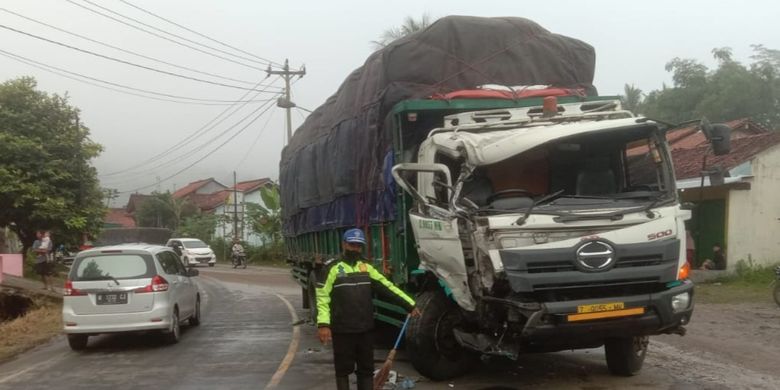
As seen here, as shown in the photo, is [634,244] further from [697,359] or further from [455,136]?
[697,359]

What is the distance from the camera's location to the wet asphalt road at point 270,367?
759 centimetres

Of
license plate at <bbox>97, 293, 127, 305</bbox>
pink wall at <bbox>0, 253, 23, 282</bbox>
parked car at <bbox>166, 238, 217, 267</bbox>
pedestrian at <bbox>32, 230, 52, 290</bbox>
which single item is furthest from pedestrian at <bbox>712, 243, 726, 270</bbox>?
parked car at <bbox>166, 238, 217, 267</bbox>

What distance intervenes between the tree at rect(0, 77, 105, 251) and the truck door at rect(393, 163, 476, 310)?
1842 centimetres

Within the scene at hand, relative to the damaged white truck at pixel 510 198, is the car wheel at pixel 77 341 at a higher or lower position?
lower

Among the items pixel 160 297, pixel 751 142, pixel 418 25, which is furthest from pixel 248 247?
pixel 160 297

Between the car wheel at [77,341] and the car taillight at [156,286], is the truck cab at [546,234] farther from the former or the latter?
the car wheel at [77,341]

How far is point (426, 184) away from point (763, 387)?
3.80 metres

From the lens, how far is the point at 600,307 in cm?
633

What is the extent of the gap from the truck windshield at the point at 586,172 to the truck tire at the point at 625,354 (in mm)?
1527

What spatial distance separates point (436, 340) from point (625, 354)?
1962 millimetres

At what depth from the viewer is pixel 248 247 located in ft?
154

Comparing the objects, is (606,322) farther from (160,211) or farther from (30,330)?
(160,211)

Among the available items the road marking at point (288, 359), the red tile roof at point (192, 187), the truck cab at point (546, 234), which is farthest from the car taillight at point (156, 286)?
the red tile roof at point (192, 187)

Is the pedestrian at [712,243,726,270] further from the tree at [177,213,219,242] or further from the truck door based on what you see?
the tree at [177,213,219,242]
